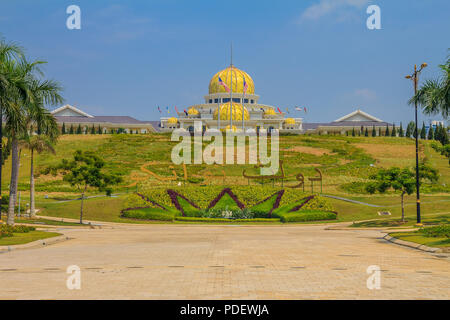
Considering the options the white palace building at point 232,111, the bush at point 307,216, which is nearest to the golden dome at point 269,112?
the white palace building at point 232,111

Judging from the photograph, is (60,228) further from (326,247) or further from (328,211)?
(328,211)

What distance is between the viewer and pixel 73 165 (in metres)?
36.9

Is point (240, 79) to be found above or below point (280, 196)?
above

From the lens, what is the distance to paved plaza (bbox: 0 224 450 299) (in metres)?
8.91

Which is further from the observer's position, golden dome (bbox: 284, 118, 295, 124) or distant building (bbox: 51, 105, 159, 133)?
distant building (bbox: 51, 105, 159, 133)

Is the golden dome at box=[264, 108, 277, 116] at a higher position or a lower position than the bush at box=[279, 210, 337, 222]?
higher

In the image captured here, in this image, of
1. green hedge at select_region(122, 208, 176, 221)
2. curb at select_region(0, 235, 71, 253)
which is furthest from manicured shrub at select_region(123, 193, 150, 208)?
curb at select_region(0, 235, 71, 253)

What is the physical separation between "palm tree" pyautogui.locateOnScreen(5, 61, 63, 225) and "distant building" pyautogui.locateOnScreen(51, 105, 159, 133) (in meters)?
91.2

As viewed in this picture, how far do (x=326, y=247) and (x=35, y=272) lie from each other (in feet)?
38.1

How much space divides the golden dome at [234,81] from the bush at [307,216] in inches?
2694

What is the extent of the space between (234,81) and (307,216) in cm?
7031

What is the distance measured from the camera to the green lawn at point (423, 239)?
18.0m

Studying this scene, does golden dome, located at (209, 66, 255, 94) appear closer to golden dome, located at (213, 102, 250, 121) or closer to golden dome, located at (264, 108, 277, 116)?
golden dome, located at (264, 108, 277, 116)
